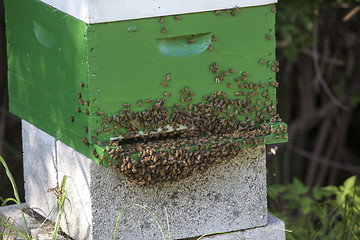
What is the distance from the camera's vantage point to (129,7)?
10.5ft

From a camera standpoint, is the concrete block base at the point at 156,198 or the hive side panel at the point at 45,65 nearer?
the hive side panel at the point at 45,65

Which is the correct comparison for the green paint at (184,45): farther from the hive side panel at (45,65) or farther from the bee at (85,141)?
the bee at (85,141)

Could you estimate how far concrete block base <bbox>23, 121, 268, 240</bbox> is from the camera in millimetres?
3457

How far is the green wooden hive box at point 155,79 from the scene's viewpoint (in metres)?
3.23

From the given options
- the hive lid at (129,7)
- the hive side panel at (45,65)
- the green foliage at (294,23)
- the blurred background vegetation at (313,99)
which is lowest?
the blurred background vegetation at (313,99)

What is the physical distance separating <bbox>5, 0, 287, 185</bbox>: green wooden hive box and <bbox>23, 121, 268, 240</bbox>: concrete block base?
136 mm

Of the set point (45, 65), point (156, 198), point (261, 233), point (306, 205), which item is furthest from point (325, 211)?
point (45, 65)

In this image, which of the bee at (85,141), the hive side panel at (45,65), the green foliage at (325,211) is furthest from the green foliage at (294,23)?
the bee at (85,141)

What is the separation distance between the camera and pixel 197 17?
335 centimetres

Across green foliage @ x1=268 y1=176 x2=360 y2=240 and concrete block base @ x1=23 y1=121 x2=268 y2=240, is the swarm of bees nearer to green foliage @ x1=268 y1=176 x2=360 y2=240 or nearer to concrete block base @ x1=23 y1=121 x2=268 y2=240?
concrete block base @ x1=23 y1=121 x2=268 y2=240

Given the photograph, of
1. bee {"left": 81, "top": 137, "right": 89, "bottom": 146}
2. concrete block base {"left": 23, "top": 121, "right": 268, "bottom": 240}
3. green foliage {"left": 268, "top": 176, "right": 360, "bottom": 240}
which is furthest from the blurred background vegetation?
bee {"left": 81, "top": 137, "right": 89, "bottom": 146}

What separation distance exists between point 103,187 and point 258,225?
0.92 metres

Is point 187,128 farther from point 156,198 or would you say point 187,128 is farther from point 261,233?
point 261,233

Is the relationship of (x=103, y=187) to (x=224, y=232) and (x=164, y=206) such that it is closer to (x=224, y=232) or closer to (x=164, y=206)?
(x=164, y=206)
